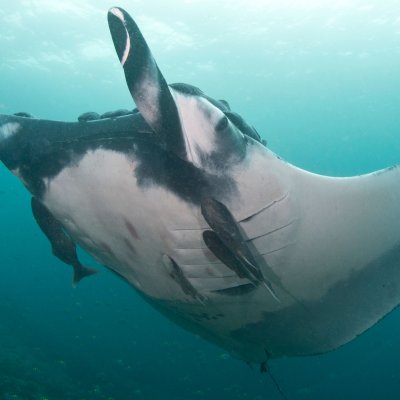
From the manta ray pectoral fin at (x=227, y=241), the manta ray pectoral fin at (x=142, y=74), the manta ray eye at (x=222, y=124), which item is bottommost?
the manta ray pectoral fin at (x=227, y=241)

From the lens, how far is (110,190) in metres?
1.64

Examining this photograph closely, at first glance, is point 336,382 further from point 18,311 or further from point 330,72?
point 330,72

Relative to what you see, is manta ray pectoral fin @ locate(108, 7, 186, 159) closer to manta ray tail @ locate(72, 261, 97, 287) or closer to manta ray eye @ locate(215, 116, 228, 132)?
manta ray eye @ locate(215, 116, 228, 132)

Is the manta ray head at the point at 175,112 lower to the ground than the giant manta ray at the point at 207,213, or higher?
higher

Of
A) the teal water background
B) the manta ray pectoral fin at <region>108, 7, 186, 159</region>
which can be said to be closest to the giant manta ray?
the manta ray pectoral fin at <region>108, 7, 186, 159</region>

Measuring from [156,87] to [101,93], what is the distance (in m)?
38.4

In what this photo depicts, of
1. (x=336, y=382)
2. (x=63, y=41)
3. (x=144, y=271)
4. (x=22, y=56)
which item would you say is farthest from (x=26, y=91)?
(x=144, y=271)

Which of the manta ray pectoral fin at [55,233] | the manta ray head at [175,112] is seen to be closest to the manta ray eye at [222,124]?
the manta ray head at [175,112]

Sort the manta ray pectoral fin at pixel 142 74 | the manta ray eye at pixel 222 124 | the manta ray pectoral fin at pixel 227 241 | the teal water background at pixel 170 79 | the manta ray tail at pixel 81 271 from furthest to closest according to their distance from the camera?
the teal water background at pixel 170 79 → the manta ray tail at pixel 81 271 → the manta ray pectoral fin at pixel 227 241 → the manta ray eye at pixel 222 124 → the manta ray pectoral fin at pixel 142 74

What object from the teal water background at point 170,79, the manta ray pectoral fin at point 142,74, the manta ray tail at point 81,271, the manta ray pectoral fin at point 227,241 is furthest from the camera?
the teal water background at point 170,79

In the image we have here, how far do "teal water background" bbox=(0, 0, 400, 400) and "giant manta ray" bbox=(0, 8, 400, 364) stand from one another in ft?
28.4

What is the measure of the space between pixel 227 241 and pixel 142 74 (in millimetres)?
792

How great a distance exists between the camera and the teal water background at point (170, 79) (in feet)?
50.6

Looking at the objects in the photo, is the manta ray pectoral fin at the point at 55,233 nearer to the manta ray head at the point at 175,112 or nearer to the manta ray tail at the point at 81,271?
the manta ray tail at the point at 81,271
